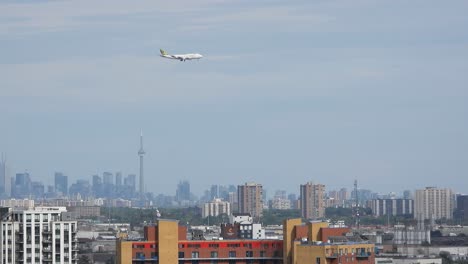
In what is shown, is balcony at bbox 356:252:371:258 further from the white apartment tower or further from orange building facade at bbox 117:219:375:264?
the white apartment tower

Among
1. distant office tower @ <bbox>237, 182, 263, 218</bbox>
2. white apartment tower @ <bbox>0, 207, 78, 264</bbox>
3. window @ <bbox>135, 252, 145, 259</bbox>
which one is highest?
distant office tower @ <bbox>237, 182, 263, 218</bbox>

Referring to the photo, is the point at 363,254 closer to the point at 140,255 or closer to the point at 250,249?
the point at 250,249

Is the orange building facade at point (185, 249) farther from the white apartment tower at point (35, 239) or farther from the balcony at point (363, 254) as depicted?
the white apartment tower at point (35, 239)

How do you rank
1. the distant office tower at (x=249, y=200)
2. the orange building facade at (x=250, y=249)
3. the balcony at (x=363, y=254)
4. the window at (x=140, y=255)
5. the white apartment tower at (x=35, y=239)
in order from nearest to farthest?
the white apartment tower at (x=35, y=239), the orange building facade at (x=250, y=249), the window at (x=140, y=255), the balcony at (x=363, y=254), the distant office tower at (x=249, y=200)

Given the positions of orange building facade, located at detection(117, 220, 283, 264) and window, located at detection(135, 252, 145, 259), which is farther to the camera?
orange building facade, located at detection(117, 220, 283, 264)

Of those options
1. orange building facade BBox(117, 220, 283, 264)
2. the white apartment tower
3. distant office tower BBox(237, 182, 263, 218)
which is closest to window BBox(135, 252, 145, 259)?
orange building facade BBox(117, 220, 283, 264)

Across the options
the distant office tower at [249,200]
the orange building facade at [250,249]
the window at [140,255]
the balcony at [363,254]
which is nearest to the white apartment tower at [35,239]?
the window at [140,255]

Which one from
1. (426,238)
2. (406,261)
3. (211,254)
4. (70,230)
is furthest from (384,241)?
(70,230)

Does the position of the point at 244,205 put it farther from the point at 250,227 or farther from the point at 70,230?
the point at 70,230
